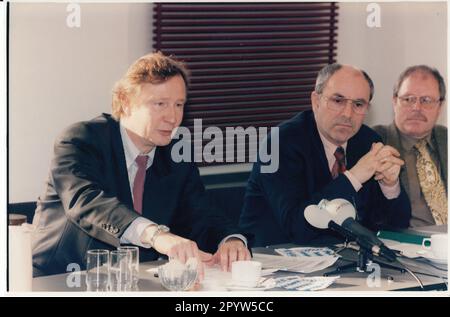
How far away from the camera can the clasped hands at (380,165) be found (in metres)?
3.69

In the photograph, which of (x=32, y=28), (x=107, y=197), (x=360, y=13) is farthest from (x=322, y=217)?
(x=360, y=13)

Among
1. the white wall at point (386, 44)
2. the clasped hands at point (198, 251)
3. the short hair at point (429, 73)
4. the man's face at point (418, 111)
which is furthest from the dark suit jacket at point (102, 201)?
the white wall at point (386, 44)

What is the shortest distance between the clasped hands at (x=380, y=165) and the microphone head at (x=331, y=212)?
2.09 feet

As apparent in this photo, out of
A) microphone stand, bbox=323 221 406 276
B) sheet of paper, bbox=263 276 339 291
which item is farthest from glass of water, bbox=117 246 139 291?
microphone stand, bbox=323 221 406 276

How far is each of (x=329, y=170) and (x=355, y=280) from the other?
92cm

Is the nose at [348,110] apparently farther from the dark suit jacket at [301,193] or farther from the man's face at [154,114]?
the man's face at [154,114]

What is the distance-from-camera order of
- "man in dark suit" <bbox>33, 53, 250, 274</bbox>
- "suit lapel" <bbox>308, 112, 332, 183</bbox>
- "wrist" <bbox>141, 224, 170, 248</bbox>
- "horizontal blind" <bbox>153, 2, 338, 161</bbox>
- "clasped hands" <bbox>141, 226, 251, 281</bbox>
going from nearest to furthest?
"clasped hands" <bbox>141, 226, 251, 281</bbox> → "wrist" <bbox>141, 224, 170, 248</bbox> → "man in dark suit" <bbox>33, 53, 250, 274</bbox> → "suit lapel" <bbox>308, 112, 332, 183</bbox> → "horizontal blind" <bbox>153, 2, 338, 161</bbox>

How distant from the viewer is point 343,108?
12.8 feet

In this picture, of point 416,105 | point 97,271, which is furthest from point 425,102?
point 97,271

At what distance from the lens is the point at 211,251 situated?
332 centimetres

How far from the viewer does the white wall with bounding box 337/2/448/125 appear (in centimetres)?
545

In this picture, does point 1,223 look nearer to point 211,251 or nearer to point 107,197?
point 107,197

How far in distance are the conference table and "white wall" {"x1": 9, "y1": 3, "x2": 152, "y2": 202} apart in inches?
59.5

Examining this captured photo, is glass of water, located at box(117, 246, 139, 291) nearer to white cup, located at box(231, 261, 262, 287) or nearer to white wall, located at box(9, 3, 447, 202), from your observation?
white cup, located at box(231, 261, 262, 287)
